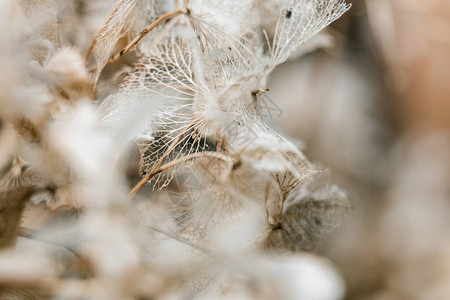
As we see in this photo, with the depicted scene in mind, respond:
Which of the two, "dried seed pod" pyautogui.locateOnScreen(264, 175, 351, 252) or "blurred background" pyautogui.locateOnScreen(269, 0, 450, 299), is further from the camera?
"blurred background" pyautogui.locateOnScreen(269, 0, 450, 299)

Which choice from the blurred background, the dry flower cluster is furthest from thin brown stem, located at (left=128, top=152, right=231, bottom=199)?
the blurred background

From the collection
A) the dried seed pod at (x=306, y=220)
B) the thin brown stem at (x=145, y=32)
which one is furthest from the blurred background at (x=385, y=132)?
the thin brown stem at (x=145, y=32)

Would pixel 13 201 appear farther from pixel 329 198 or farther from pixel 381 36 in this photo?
pixel 381 36

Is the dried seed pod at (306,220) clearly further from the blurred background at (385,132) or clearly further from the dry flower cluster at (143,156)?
the blurred background at (385,132)

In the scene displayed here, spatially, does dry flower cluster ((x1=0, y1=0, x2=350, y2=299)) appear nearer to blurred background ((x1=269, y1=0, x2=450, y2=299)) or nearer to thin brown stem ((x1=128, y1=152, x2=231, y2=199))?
thin brown stem ((x1=128, y1=152, x2=231, y2=199))

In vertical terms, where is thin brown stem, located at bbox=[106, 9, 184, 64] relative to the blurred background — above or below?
above

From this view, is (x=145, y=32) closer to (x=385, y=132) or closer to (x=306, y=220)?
(x=306, y=220)

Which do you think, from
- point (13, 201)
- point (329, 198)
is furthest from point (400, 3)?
point (13, 201)
